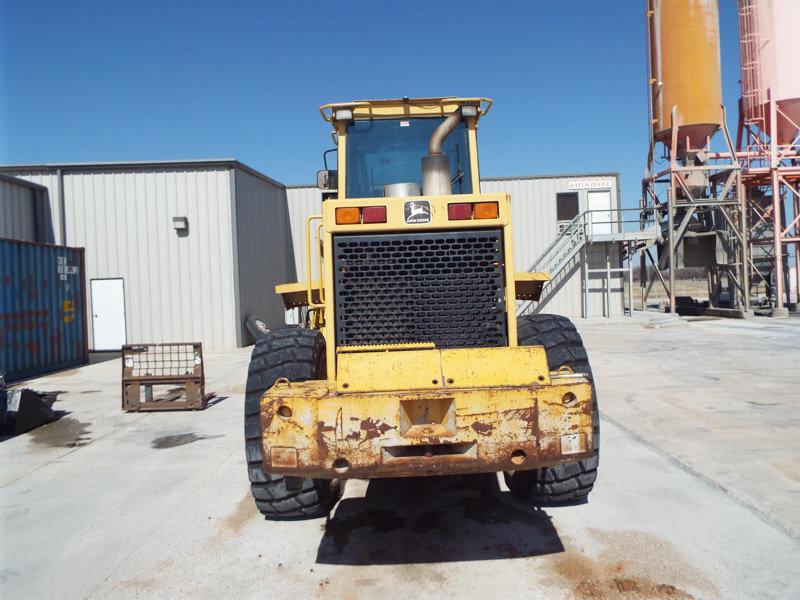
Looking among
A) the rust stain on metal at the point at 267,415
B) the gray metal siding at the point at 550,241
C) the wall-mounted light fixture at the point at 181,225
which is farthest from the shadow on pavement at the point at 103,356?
the gray metal siding at the point at 550,241

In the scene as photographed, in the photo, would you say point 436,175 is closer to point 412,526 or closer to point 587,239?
point 412,526

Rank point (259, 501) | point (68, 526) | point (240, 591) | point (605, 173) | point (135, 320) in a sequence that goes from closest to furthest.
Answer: point (240, 591)
point (259, 501)
point (68, 526)
point (135, 320)
point (605, 173)

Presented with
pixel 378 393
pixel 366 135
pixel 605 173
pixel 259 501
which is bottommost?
pixel 259 501

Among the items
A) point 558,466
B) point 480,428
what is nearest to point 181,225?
point 558,466

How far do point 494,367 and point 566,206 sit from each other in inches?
805

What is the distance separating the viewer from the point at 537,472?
163 inches

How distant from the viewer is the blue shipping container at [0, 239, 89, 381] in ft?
37.6

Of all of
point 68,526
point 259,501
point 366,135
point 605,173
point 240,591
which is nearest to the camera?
point 240,591

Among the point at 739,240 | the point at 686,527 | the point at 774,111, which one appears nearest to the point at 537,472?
the point at 686,527

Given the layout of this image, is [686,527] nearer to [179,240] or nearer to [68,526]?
[68,526]

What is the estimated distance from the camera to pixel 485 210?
3.82 metres

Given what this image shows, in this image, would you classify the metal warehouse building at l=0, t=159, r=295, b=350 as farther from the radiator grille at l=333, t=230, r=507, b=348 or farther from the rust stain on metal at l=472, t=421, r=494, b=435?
the rust stain on metal at l=472, t=421, r=494, b=435

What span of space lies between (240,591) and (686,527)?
2.97m

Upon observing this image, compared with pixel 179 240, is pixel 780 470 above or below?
below
